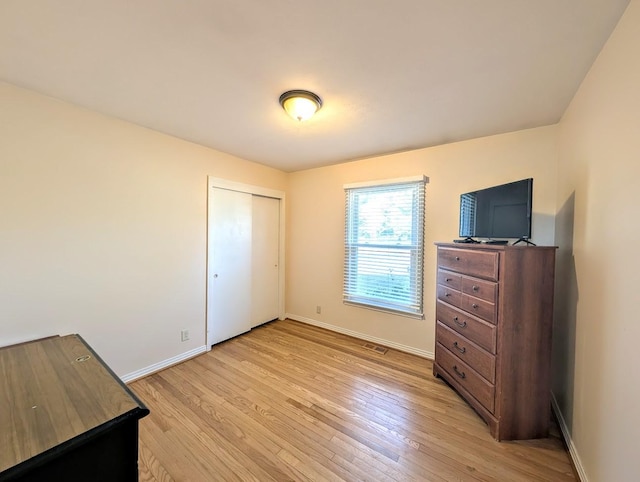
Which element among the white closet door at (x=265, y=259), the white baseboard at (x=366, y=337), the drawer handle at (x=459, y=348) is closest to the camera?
the drawer handle at (x=459, y=348)

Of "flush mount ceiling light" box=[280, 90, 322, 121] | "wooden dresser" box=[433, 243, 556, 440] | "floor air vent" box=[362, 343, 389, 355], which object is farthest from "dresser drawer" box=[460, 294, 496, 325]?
"flush mount ceiling light" box=[280, 90, 322, 121]

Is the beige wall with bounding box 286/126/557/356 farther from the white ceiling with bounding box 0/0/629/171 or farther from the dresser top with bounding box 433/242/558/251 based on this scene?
the dresser top with bounding box 433/242/558/251

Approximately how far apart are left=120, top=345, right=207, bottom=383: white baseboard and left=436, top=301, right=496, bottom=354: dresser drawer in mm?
→ 2694

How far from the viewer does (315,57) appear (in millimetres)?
1492

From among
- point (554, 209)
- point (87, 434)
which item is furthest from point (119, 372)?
point (554, 209)

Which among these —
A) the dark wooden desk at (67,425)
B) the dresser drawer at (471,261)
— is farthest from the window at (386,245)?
the dark wooden desk at (67,425)

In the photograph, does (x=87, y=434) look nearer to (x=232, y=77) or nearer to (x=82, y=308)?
(x=82, y=308)

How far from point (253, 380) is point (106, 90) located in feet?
8.82

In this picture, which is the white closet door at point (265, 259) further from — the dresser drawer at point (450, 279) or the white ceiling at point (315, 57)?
the dresser drawer at point (450, 279)

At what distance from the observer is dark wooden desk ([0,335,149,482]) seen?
826 mm

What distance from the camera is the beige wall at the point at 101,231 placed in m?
1.84

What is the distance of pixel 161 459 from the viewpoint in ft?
5.14

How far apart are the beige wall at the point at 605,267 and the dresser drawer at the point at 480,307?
478 mm

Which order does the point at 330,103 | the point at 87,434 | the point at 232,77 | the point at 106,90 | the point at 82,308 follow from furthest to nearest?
the point at 82,308
the point at 330,103
the point at 106,90
the point at 232,77
the point at 87,434
